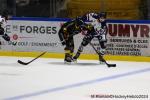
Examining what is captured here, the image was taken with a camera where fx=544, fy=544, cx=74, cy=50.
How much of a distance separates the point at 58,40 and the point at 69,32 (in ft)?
3.19

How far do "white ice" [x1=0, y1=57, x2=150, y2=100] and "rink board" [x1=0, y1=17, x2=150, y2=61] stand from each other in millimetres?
362

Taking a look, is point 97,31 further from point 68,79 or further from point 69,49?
point 68,79

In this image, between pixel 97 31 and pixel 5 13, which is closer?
pixel 97 31

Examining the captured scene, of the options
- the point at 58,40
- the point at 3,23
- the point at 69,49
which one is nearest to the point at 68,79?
the point at 69,49

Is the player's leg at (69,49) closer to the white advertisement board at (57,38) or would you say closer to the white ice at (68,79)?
the white ice at (68,79)

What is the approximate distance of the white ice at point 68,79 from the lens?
271 inches

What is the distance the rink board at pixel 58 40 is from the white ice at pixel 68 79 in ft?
1.19

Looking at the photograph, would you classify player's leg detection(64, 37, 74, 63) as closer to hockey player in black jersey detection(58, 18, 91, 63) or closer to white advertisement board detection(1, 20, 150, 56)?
hockey player in black jersey detection(58, 18, 91, 63)

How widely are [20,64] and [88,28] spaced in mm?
1382

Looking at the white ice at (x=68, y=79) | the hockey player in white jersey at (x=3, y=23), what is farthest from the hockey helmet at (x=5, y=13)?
the white ice at (x=68, y=79)

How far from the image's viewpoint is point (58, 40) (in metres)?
10.7

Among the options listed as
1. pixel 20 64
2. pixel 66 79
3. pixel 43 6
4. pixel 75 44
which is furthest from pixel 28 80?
pixel 43 6

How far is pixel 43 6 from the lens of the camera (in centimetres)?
1157

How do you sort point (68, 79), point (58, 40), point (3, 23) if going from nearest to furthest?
point (68, 79)
point (3, 23)
point (58, 40)
